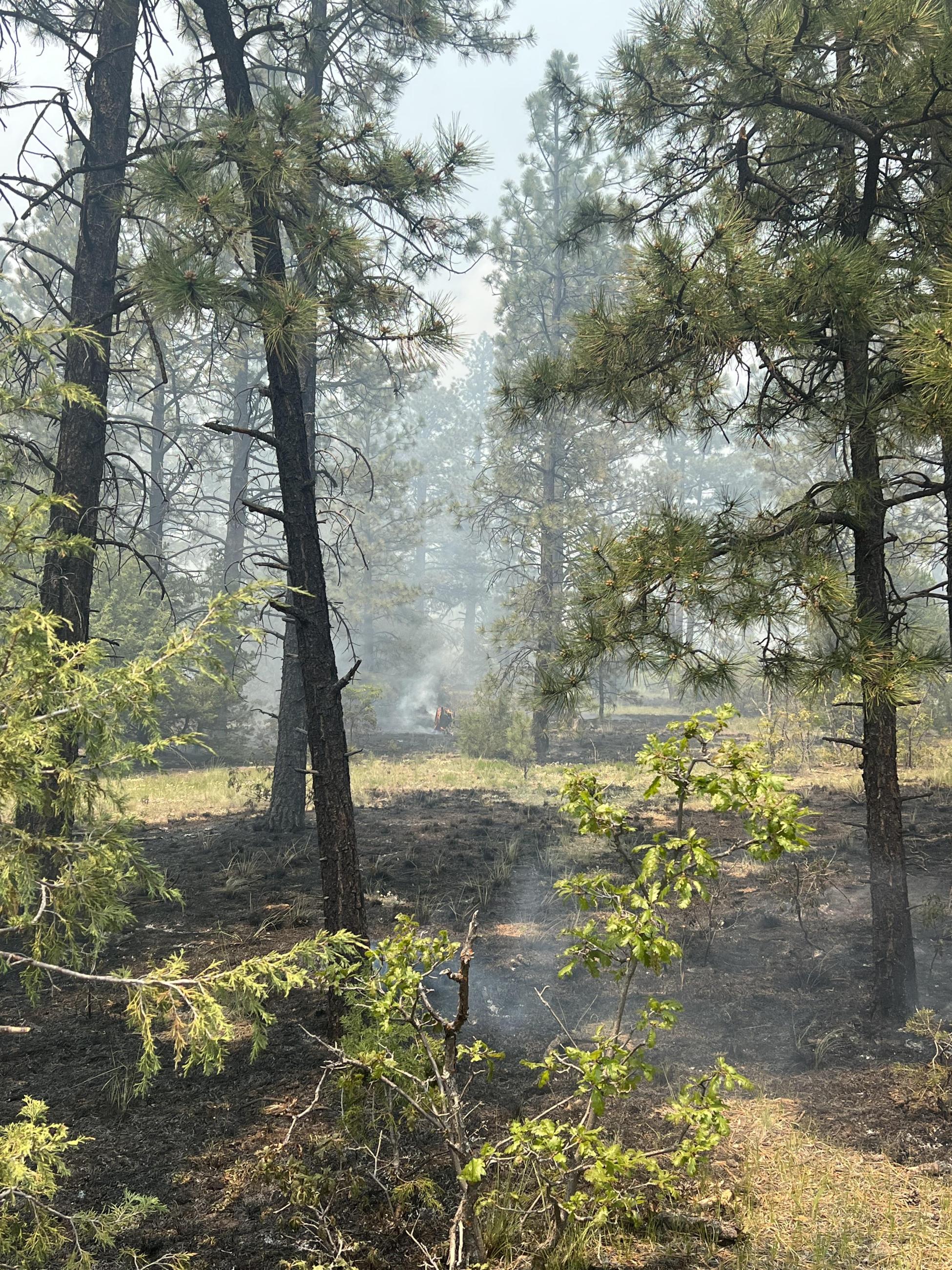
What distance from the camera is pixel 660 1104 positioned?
14.2ft

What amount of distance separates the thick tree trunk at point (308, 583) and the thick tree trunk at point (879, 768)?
3.14m

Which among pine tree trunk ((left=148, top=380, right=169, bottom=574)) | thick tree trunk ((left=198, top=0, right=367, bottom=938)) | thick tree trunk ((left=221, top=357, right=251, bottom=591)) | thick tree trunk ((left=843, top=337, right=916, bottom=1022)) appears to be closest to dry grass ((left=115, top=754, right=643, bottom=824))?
thick tree trunk ((left=843, top=337, right=916, bottom=1022))

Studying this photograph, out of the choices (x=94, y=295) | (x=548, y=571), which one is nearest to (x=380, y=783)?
(x=548, y=571)

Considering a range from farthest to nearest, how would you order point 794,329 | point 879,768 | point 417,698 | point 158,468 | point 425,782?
point 417,698
point 158,468
point 425,782
point 879,768
point 794,329

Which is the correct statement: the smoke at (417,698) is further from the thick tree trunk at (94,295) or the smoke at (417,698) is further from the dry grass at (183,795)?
the thick tree trunk at (94,295)

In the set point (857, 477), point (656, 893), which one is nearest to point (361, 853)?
point (857, 477)

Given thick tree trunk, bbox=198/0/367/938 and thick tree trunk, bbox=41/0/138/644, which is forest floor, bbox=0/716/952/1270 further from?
thick tree trunk, bbox=41/0/138/644

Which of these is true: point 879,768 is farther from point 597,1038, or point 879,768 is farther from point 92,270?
point 92,270

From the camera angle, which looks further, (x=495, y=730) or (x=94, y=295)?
(x=495, y=730)

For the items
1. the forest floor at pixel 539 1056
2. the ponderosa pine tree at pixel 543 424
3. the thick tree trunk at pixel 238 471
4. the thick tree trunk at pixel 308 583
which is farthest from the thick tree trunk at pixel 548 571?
the thick tree trunk at pixel 308 583

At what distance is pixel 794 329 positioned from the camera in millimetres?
4605

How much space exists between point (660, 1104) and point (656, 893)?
2.44 meters

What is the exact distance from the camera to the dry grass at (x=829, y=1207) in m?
3.10

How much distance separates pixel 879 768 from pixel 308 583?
363 centimetres
